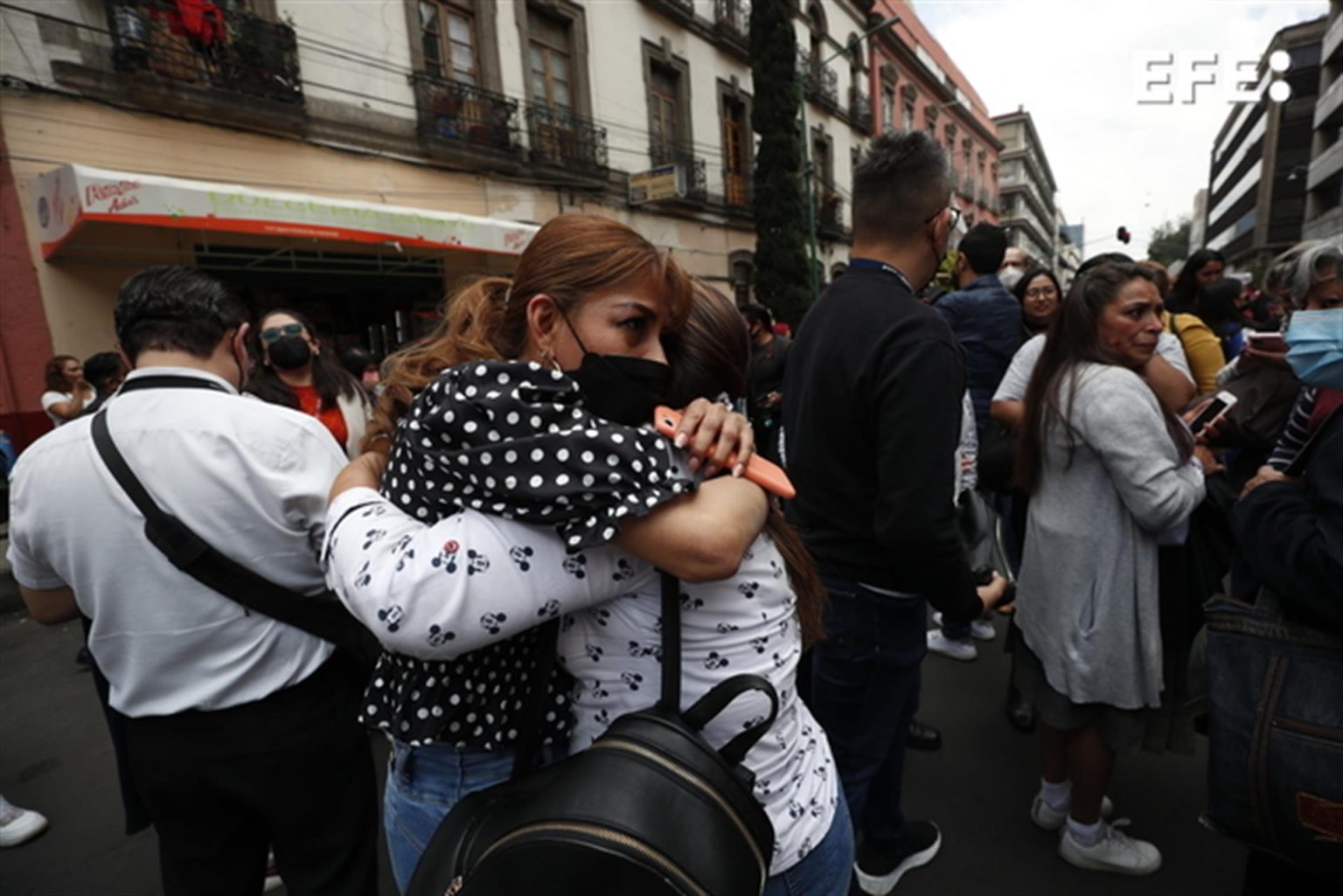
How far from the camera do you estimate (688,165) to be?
51.6 ft

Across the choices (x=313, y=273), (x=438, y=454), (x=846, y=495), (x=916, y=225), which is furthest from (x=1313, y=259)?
(x=313, y=273)

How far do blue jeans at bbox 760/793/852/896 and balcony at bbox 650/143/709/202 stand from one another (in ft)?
48.5

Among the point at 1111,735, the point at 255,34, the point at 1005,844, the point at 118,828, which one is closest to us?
the point at 1111,735

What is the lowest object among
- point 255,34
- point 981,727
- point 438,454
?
point 981,727

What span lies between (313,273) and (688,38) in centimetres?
1106

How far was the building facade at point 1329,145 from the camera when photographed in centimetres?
3145

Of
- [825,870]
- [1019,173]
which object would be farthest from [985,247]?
[1019,173]

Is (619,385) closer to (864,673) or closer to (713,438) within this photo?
(713,438)

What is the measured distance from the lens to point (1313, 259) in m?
2.53

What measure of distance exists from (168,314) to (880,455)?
5.81 ft

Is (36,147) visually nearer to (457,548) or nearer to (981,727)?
(457,548)

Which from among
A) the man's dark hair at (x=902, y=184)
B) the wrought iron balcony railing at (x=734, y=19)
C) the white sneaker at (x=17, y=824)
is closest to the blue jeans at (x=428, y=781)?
the man's dark hair at (x=902, y=184)

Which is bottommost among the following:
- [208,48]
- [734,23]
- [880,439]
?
[880,439]

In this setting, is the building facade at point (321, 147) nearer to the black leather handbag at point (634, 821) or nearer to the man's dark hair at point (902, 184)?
the man's dark hair at point (902, 184)
